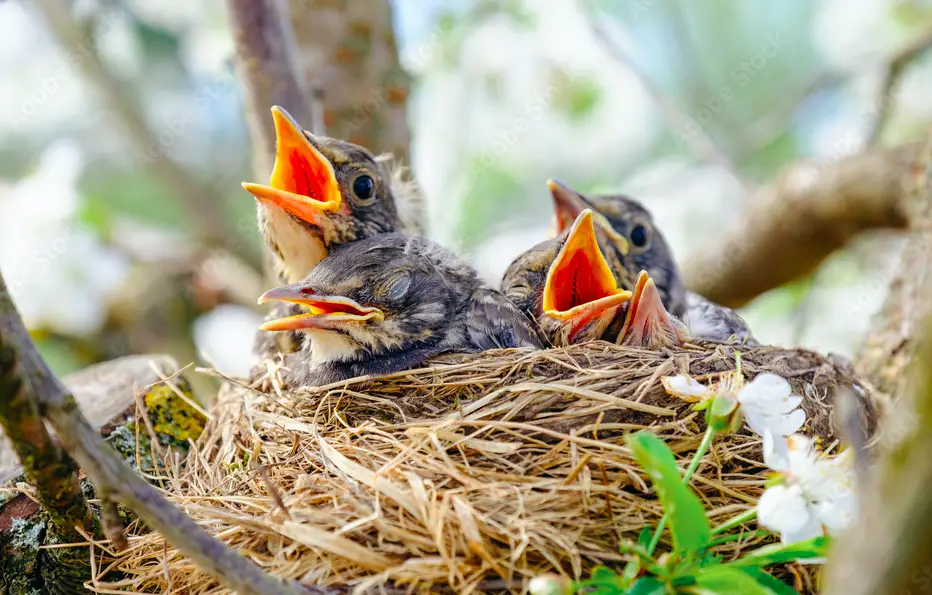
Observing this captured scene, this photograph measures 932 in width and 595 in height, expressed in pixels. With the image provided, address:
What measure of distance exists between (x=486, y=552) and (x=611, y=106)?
172 inches

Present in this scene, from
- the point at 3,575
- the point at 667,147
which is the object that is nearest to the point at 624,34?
the point at 667,147

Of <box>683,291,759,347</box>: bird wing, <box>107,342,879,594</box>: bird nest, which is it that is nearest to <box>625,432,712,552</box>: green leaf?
<box>107,342,879,594</box>: bird nest

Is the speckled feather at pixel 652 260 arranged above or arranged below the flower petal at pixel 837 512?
above

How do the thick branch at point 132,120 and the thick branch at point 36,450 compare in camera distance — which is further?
the thick branch at point 132,120

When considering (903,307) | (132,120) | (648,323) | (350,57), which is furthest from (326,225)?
(132,120)

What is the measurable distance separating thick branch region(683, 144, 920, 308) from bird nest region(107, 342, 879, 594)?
1.51 meters

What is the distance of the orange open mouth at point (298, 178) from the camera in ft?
7.71

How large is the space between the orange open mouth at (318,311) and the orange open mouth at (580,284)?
0.54m

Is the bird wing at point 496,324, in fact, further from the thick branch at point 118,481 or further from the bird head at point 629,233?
the thick branch at point 118,481

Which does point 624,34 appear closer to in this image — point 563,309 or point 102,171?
point 563,309

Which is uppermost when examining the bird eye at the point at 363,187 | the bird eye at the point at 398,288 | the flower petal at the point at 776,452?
the bird eye at the point at 363,187

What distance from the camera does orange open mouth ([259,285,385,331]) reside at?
1.92 metres

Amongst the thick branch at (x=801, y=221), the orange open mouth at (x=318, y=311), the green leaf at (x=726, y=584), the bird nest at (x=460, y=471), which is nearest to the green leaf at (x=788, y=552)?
the green leaf at (x=726, y=584)

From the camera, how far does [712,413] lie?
1.56 m
